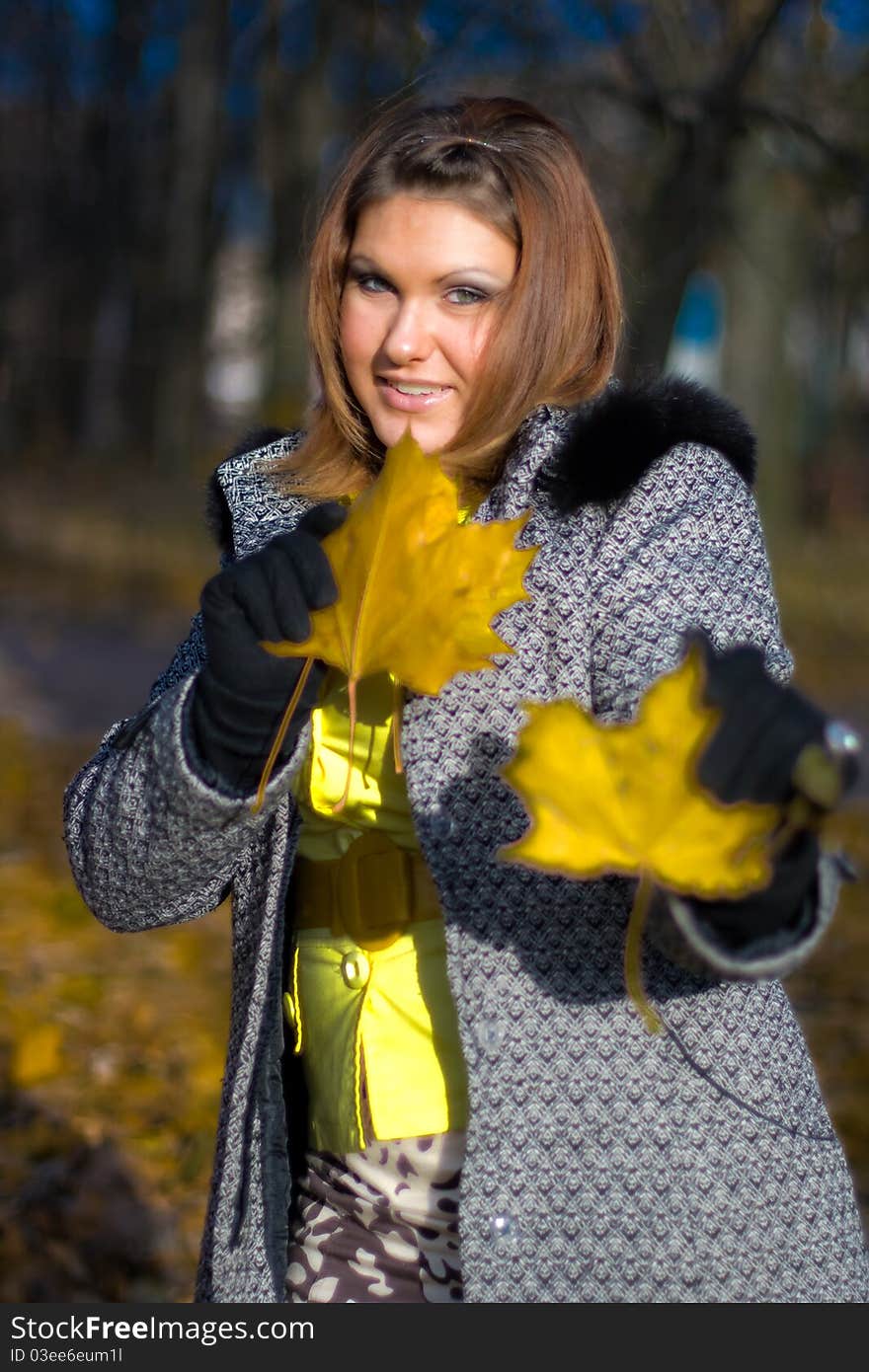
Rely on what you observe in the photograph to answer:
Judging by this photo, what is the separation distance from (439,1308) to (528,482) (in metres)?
0.96

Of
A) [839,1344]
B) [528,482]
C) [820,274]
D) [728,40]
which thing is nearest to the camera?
[839,1344]

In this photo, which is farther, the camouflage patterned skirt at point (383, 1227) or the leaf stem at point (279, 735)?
the camouflage patterned skirt at point (383, 1227)

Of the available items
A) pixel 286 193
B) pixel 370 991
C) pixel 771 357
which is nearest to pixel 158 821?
pixel 370 991

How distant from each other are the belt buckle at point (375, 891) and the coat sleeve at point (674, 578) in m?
0.32

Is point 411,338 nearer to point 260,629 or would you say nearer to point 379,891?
point 260,629

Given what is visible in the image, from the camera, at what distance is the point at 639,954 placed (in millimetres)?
1762

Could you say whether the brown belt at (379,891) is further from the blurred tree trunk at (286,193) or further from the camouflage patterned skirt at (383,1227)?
the blurred tree trunk at (286,193)

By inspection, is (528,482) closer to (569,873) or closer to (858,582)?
(569,873)

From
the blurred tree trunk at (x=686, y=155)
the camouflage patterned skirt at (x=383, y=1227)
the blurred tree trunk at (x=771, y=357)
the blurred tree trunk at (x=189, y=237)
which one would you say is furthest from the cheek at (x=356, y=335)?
the blurred tree trunk at (x=189, y=237)

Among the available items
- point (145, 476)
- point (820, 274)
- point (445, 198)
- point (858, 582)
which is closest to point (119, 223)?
point (145, 476)

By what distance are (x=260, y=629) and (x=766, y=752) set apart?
1.80 feet

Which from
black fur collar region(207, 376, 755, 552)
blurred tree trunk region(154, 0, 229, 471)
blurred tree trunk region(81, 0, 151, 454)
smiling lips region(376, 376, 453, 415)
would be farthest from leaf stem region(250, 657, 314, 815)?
blurred tree trunk region(81, 0, 151, 454)

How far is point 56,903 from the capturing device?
586 cm

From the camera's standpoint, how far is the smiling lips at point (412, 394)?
2.07m
